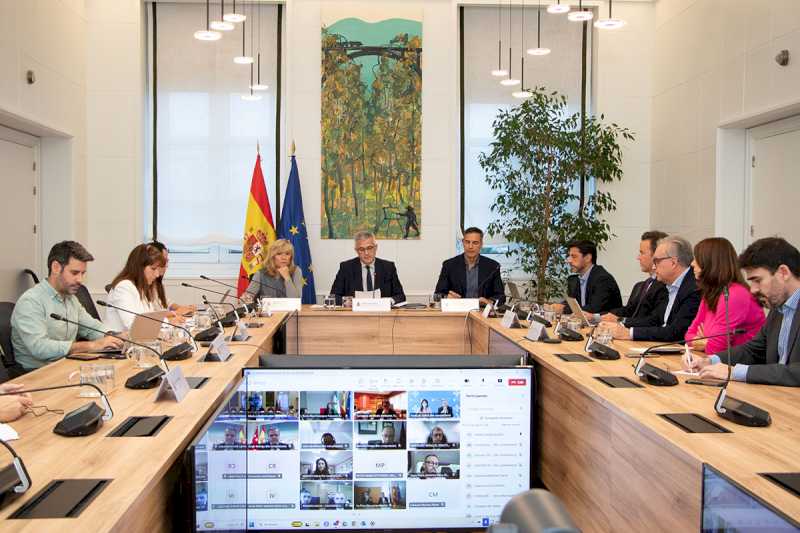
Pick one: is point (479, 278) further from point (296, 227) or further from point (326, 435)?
Result: point (326, 435)

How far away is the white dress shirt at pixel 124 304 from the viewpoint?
437 cm

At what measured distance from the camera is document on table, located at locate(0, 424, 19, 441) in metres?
1.70

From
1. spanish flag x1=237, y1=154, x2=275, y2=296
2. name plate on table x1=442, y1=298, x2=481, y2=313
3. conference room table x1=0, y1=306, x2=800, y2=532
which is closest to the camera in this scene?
conference room table x1=0, y1=306, x2=800, y2=532

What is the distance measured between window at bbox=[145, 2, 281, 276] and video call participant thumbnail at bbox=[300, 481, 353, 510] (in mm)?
5782

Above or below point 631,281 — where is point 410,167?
above

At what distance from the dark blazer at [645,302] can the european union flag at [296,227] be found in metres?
3.15

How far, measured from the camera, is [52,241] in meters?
6.48

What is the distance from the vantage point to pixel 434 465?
72.3 inches

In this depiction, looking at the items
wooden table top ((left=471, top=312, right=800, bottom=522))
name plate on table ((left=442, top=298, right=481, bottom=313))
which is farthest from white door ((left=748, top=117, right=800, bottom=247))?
wooden table top ((left=471, top=312, right=800, bottom=522))

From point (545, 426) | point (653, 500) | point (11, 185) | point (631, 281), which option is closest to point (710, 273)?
point (545, 426)

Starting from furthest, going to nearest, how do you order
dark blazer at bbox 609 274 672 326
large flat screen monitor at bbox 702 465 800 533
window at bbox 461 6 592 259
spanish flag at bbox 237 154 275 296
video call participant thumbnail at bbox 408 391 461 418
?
window at bbox 461 6 592 259 < spanish flag at bbox 237 154 275 296 < dark blazer at bbox 609 274 672 326 < video call participant thumbnail at bbox 408 391 461 418 < large flat screen monitor at bbox 702 465 800 533

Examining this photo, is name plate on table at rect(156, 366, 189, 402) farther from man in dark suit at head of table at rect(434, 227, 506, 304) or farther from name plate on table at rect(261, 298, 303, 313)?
man in dark suit at head of table at rect(434, 227, 506, 304)

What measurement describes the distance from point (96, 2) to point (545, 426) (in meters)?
6.23

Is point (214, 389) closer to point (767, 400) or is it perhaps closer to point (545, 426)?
point (545, 426)
